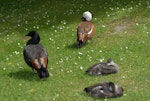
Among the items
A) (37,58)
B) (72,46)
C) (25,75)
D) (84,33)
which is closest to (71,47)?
(72,46)

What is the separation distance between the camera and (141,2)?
3005 centimetres

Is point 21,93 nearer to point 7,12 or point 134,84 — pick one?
point 134,84

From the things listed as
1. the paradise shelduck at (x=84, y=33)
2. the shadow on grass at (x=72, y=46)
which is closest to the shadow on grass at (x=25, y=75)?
the paradise shelduck at (x=84, y=33)

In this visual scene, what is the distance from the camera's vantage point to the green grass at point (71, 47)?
16.7 metres

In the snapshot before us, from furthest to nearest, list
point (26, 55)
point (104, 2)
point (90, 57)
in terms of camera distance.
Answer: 1. point (104, 2)
2. point (90, 57)
3. point (26, 55)

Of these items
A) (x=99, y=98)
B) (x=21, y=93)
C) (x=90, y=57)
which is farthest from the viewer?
(x=90, y=57)

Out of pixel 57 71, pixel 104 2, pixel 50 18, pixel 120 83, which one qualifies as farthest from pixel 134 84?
pixel 104 2

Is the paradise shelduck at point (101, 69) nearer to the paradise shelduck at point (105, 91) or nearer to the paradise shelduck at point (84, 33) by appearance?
the paradise shelduck at point (105, 91)

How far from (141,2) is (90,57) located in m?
11.2

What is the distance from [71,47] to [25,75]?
14.9ft

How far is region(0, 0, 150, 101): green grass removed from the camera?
54.6ft

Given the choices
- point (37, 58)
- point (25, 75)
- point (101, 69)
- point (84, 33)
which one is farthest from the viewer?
point (84, 33)

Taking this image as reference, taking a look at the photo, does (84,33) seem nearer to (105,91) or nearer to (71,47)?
(71,47)

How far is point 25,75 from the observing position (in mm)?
18500
